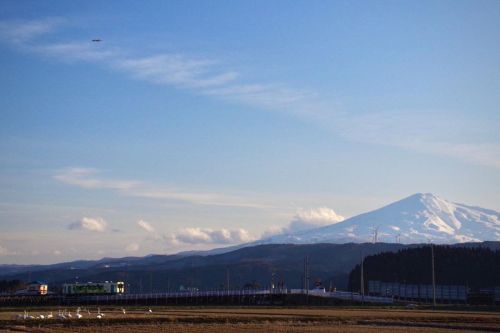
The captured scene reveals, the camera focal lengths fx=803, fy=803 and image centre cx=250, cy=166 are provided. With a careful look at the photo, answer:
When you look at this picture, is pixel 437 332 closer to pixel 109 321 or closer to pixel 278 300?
pixel 109 321

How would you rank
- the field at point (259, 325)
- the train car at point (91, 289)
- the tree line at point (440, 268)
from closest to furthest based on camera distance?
the field at point (259, 325), the train car at point (91, 289), the tree line at point (440, 268)

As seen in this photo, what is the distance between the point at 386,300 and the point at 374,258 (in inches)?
2187

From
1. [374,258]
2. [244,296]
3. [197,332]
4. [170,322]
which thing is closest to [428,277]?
[374,258]

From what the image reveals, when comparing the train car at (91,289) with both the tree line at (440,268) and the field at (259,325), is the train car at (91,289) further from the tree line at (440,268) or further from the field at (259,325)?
the field at (259,325)

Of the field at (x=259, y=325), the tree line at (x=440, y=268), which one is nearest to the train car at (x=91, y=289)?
the tree line at (x=440, y=268)

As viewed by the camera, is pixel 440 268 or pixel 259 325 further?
pixel 440 268

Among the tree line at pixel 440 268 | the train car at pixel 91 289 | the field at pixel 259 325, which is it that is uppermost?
the tree line at pixel 440 268

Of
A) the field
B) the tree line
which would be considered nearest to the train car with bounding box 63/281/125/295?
the tree line

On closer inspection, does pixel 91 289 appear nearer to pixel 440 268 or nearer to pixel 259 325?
pixel 440 268

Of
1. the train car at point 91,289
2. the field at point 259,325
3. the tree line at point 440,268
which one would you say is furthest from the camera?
the tree line at point 440,268

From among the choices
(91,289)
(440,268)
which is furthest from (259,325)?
(440,268)

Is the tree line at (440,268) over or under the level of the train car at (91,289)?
over

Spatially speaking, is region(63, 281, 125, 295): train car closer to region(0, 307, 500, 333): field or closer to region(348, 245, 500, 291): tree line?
region(348, 245, 500, 291): tree line

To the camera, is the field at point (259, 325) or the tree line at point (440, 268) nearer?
the field at point (259, 325)
